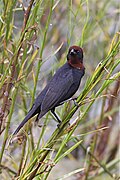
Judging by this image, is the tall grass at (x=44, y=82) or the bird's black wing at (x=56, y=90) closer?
the tall grass at (x=44, y=82)

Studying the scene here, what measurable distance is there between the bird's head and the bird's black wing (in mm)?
92

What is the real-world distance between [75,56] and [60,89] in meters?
0.20

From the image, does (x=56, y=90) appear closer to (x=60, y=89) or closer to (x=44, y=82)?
(x=60, y=89)

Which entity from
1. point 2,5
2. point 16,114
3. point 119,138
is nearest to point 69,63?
point 2,5

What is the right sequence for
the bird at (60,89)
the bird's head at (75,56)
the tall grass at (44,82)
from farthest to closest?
the bird's head at (75,56)
the bird at (60,89)
the tall grass at (44,82)

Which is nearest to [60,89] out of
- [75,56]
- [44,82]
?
[75,56]

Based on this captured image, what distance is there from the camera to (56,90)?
2604mm

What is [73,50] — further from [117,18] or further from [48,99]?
[117,18]

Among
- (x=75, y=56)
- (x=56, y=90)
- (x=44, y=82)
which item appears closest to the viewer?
(x=56, y=90)

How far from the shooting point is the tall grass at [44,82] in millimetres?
2322

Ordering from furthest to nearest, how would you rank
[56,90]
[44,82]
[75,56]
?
[44,82], [75,56], [56,90]

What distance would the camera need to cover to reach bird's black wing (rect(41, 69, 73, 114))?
258cm

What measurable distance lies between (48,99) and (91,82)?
1.47 feet

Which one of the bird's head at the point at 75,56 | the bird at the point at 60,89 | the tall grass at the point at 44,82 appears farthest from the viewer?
the bird's head at the point at 75,56
